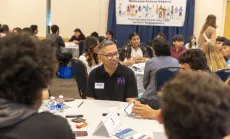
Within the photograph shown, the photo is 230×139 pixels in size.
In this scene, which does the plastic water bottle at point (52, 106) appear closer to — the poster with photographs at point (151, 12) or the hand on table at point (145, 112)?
the hand on table at point (145, 112)

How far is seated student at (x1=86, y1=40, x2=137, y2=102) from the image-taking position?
272 centimetres

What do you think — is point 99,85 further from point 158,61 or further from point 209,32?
point 209,32

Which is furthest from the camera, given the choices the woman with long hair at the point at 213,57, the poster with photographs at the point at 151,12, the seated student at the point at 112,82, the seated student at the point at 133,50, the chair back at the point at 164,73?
the poster with photographs at the point at 151,12

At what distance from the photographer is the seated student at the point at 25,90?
3.27 feet

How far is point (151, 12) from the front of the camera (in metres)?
8.19

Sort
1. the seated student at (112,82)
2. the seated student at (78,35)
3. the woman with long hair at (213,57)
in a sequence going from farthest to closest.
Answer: the seated student at (78,35), the woman with long hair at (213,57), the seated student at (112,82)

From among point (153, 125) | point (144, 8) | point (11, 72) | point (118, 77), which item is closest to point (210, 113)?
point (11, 72)

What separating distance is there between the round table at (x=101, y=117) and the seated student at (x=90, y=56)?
126cm

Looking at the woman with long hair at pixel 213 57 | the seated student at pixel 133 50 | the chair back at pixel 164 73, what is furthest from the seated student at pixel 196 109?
the seated student at pixel 133 50

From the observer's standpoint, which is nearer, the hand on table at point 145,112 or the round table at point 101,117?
the round table at point 101,117

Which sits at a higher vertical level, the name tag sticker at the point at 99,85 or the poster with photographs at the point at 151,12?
the poster with photographs at the point at 151,12

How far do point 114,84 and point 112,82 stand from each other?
3cm

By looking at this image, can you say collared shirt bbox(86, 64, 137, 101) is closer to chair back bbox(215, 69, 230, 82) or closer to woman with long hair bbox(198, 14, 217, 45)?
chair back bbox(215, 69, 230, 82)

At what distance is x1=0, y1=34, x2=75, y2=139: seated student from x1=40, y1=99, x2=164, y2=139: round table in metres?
0.79
